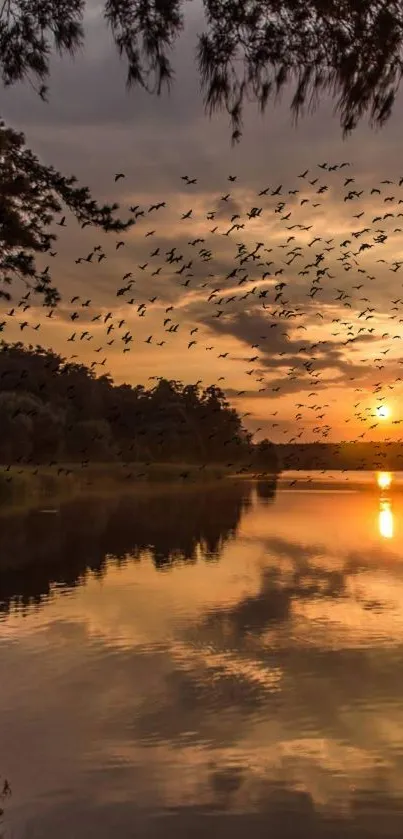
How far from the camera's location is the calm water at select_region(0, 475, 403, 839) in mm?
10797

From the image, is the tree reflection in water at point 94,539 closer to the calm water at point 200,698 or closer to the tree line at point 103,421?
the calm water at point 200,698

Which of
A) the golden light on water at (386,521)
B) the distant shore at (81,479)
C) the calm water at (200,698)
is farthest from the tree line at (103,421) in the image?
the calm water at (200,698)

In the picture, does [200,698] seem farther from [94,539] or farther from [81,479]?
[81,479]

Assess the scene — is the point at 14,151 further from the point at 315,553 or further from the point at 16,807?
the point at 315,553

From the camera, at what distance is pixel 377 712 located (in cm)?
1486

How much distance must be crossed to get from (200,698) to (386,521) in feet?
148

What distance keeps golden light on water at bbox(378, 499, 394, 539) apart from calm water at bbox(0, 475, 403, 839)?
49.5 feet

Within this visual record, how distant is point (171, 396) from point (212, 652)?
500ft

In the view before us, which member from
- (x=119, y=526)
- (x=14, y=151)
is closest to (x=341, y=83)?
(x=14, y=151)

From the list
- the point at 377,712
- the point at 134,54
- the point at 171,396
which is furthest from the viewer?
the point at 171,396

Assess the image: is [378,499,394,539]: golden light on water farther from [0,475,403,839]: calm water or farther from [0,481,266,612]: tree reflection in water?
[0,475,403,839]: calm water

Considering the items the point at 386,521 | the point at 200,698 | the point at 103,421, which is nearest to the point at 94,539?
the point at 386,521

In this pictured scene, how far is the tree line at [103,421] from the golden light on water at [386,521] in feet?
53.0

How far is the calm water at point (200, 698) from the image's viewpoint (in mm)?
10797
